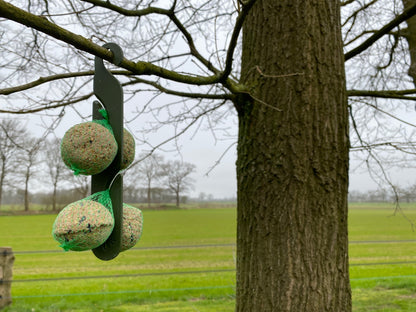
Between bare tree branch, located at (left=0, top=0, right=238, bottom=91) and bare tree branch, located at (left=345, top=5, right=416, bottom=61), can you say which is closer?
bare tree branch, located at (left=0, top=0, right=238, bottom=91)

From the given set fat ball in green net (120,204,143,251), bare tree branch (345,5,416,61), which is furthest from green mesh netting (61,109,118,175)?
bare tree branch (345,5,416,61)

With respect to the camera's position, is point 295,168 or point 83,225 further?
point 295,168

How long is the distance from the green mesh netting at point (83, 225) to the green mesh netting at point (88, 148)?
0.35 ft

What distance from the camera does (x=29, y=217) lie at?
26078 mm

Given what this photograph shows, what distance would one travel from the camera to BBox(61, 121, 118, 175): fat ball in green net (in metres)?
1.02

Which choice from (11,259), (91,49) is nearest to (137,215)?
(91,49)

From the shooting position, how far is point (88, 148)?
1.02m

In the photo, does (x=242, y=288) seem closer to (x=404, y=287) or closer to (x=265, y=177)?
(x=265, y=177)

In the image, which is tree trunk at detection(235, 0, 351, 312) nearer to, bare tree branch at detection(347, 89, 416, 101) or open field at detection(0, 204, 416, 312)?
→ bare tree branch at detection(347, 89, 416, 101)

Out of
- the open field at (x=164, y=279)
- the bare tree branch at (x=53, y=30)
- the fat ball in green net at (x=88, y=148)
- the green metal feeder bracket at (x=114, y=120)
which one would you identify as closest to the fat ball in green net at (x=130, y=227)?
the green metal feeder bracket at (x=114, y=120)

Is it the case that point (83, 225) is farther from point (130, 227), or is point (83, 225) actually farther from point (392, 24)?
point (392, 24)

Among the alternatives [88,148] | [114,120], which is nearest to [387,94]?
[114,120]

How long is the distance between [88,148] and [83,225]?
0.71ft

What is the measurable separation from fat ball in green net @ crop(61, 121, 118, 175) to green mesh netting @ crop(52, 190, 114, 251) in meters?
0.11
